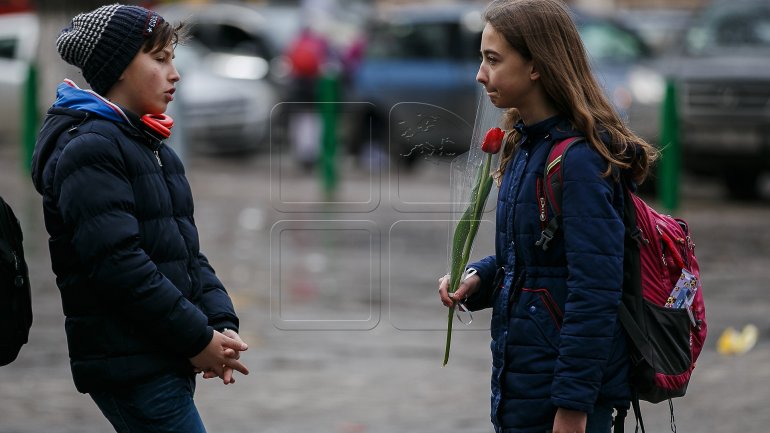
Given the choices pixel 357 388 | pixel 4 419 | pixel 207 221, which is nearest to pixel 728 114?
pixel 207 221

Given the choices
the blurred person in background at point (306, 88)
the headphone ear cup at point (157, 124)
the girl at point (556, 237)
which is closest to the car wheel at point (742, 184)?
the blurred person in background at point (306, 88)

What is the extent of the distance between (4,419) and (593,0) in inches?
1281

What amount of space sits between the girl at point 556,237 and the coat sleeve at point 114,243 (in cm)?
81

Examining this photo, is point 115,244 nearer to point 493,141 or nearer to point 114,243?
point 114,243

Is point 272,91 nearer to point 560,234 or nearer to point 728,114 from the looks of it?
point 728,114

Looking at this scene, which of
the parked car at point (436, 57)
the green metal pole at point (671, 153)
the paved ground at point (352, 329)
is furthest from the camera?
the parked car at point (436, 57)

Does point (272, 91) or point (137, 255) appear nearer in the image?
point (137, 255)

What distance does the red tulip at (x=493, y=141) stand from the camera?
3.68 metres

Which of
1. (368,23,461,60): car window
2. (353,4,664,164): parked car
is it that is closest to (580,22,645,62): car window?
(353,4,664,164): parked car

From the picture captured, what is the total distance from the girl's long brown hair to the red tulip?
21cm

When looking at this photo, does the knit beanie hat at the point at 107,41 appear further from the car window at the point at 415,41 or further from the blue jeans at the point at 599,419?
the car window at the point at 415,41

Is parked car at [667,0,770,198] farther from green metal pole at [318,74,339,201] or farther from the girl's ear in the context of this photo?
the girl's ear

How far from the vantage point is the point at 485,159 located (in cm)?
372

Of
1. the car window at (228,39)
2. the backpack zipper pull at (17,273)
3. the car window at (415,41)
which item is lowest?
the car window at (228,39)
